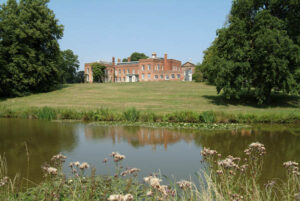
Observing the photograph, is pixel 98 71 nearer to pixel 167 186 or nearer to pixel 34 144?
pixel 34 144

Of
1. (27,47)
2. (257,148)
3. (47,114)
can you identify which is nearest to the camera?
(257,148)

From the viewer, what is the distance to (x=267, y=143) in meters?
10.9

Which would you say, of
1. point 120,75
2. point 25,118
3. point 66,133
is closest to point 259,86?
point 66,133

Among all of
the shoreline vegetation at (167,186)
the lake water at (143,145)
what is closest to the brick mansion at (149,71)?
the lake water at (143,145)

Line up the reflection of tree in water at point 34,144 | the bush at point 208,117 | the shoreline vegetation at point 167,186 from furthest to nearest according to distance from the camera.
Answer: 1. the bush at point 208,117
2. the reflection of tree in water at point 34,144
3. the shoreline vegetation at point 167,186

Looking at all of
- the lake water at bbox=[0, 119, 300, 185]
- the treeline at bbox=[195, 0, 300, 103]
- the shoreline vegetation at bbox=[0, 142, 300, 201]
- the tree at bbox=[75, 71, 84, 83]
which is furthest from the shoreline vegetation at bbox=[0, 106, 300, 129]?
the tree at bbox=[75, 71, 84, 83]

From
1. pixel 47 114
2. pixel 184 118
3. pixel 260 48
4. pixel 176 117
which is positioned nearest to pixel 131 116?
pixel 176 117

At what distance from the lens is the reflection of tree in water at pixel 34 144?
7.38 m

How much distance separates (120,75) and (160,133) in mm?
61226

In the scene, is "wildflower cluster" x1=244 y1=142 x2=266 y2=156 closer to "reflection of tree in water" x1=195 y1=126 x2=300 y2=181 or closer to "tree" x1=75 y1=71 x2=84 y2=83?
"reflection of tree in water" x1=195 y1=126 x2=300 y2=181

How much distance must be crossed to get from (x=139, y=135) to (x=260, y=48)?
14140mm

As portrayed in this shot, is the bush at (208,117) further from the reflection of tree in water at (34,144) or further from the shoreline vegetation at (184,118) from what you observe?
the reflection of tree in water at (34,144)

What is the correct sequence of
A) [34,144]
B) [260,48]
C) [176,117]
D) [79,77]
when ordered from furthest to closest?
[79,77] < [260,48] < [176,117] < [34,144]

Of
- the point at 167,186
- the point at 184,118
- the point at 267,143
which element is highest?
the point at 167,186
